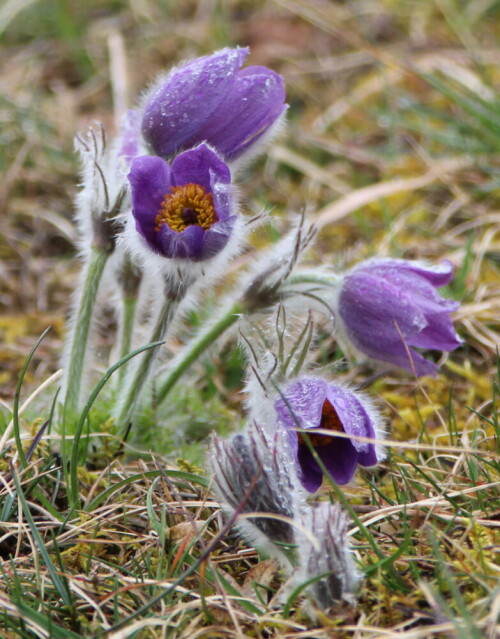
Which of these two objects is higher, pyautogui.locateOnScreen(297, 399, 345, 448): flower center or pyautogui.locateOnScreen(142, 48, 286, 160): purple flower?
pyautogui.locateOnScreen(142, 48, 286, 160): purple flower

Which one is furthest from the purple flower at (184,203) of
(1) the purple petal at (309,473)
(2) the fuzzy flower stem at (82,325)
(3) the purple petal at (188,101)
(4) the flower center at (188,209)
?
(1) the purple petal at (309,473)

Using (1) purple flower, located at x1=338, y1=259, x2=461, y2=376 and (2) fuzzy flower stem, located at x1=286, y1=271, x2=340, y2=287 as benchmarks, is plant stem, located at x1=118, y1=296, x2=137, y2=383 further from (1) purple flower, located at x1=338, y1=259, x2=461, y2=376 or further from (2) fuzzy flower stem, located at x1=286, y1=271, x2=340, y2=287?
(1) purple flower, located at x1=338, y1=259, x2=461, y2=376

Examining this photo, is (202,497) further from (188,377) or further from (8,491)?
(188,377)

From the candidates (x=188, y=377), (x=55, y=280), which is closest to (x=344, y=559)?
(x=188, y=377)

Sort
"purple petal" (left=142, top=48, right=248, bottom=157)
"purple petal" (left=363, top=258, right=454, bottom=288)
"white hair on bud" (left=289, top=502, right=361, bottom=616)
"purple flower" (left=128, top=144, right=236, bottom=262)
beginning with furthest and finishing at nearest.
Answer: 1. "purple petal" (left=363, top=258, right=454, bottom=288)
2. "purple petal" (left=142, top=48, right=248, bottom=157)
3. "purple flower" (left=128, top=144, right=236, bottom=262)
4. "white hair on bud" (left=289, top=502, right=361, bottom=616)

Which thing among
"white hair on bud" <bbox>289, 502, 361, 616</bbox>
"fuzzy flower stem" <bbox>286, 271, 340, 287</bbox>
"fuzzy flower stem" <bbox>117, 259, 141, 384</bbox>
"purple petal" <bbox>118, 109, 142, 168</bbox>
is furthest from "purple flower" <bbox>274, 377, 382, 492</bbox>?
"purple petal" <bbox>118, 109, 142, 168</bbox>

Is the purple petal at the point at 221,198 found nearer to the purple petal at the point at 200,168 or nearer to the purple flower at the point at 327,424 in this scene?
the purple petal at the point at 200,168

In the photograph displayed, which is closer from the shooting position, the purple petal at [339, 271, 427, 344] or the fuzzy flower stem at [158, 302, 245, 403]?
the purple petal at [339, 271, 427, 344]
